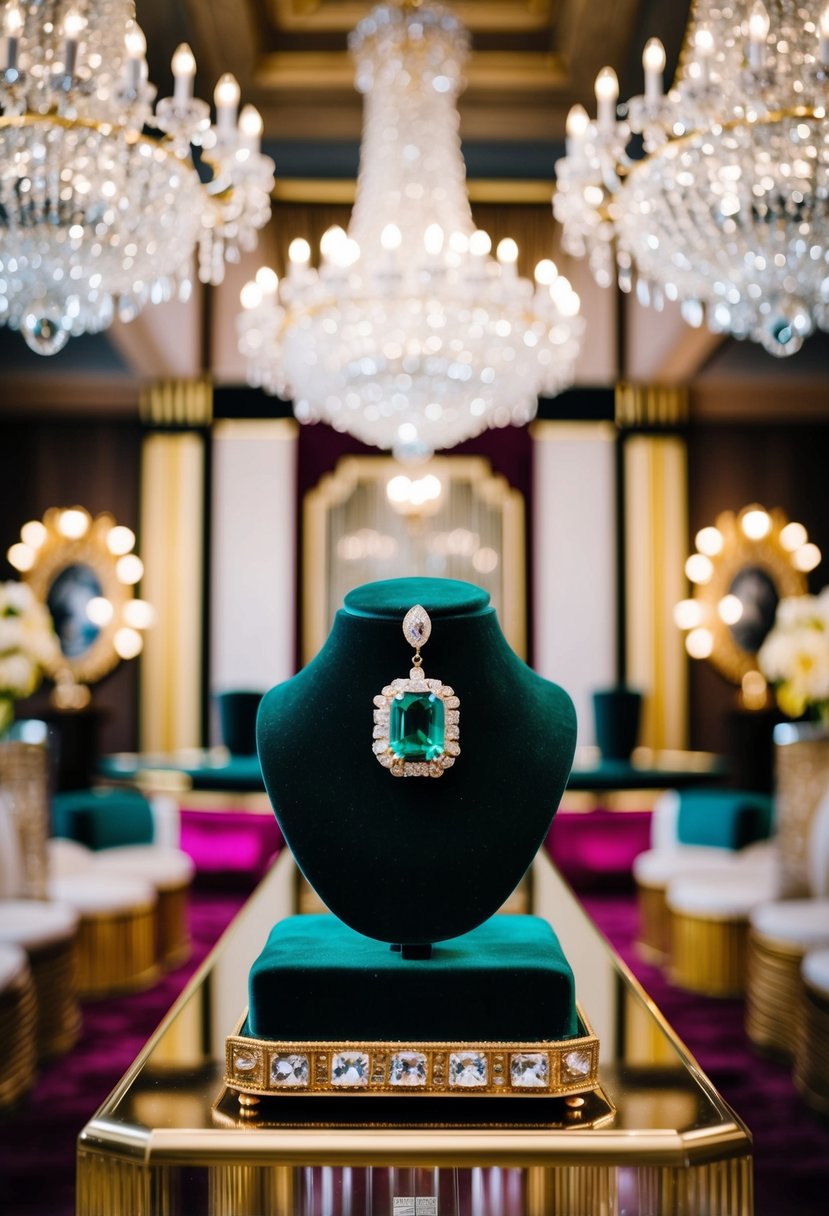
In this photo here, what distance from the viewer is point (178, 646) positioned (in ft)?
28.1

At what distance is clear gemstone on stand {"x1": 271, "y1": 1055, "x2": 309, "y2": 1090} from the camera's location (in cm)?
114

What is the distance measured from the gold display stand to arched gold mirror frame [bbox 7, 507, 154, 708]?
7649 mm

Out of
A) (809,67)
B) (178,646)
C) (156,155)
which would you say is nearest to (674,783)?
(809,67)

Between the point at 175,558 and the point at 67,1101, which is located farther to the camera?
the point at 175,558

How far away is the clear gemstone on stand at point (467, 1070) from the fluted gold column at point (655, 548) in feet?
24.8

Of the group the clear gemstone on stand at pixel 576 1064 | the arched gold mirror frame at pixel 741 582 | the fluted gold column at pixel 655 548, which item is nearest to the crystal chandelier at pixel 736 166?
the clear gemstone on stand at pixel 576 1064

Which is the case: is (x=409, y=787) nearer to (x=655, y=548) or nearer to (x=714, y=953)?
(x=714, y=953)

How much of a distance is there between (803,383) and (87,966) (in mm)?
6597

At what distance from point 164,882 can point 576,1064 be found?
386cm

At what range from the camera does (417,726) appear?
1203 millimetres

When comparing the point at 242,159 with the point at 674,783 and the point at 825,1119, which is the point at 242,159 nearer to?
the point at 825,1119

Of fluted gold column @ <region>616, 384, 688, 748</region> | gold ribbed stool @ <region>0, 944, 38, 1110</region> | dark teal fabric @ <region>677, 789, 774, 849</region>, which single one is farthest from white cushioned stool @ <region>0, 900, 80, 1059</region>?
fluted gold column @ <region>616, 384, 688, 748</region>

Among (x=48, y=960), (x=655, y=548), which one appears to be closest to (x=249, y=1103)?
(x=48, y=960)

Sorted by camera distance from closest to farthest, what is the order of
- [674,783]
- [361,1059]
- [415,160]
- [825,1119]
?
1. [361,1059]
2. [825,1119]
3. [415,160]
4. [674,783]
